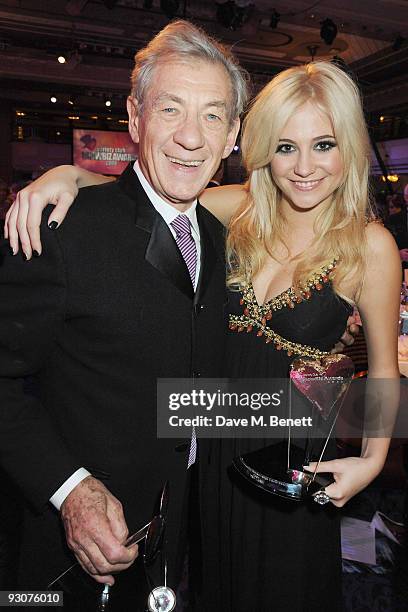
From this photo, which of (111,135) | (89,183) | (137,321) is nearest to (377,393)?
(137,321)

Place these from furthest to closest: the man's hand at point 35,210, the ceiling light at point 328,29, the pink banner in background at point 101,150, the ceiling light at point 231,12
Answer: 1. the pink banner in background at point 101,150
2. the ceiling light at point 328,29
3. the ceiling light at point 231,12
4. the man's hand at point 35,210

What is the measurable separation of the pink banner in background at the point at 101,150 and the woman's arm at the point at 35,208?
1226 cm

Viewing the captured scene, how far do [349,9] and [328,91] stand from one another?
20.5 feet

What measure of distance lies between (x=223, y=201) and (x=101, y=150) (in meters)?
12.2

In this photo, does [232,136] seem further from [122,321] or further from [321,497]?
[321,497]

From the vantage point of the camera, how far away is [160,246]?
4.17 feet

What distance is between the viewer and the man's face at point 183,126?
49.5 inches

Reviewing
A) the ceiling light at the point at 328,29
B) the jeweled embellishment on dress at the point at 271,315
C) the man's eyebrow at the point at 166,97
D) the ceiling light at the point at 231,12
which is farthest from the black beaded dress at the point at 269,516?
the ceiling light at the point at 328,29

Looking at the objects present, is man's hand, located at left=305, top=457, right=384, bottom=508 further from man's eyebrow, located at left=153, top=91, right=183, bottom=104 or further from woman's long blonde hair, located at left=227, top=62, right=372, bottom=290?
man's eyebrow, located at left=153, top=91, right=183, bottom=104

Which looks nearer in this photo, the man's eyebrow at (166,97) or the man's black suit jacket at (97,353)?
the man's black suit jacket at (97,353)

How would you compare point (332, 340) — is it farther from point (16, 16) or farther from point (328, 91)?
point (16, 16)

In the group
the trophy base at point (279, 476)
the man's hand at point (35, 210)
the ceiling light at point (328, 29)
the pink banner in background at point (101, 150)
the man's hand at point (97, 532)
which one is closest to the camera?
the man's hand at point (97, 532)

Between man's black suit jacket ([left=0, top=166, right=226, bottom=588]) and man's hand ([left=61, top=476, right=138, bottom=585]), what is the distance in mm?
64

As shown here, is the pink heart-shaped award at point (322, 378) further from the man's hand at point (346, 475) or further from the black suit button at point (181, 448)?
the black suit button at point (181, 448)
